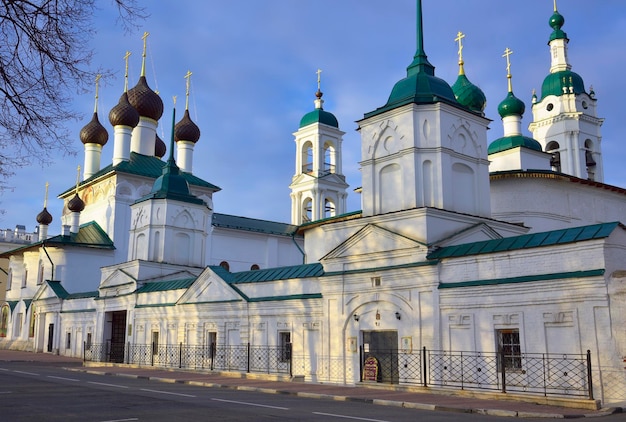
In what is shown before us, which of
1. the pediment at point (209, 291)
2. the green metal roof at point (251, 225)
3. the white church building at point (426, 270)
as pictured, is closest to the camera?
the white church building at point (426, 270)

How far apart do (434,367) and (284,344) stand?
21.0 feet

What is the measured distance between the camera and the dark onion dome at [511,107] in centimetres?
2953

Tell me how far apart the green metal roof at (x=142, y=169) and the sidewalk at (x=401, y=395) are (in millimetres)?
21189

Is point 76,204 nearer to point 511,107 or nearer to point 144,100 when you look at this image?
point 144,100

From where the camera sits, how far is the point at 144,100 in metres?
45.2

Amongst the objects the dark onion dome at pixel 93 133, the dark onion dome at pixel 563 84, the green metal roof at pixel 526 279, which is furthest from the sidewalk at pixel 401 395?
the dark onion dome at pixel 93 133

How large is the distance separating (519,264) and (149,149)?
35.3m

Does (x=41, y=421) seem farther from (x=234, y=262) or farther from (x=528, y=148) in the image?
(x=234, y=262)

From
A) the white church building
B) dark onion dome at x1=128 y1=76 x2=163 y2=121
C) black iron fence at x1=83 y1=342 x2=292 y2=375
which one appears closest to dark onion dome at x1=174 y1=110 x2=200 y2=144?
dark onion dome at x1=128 y1=76 x2=163 y2=121

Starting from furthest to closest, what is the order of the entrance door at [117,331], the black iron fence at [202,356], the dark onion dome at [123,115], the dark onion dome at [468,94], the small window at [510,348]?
the dark onion dome at [123,115] → the entrance door at [117,331] → the dark onion dome at [468,94] → the black iron fence at [202,356] → the small window at [510,348]

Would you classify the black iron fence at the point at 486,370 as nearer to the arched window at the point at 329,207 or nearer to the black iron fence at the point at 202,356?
the black iron fence at the point at 202,356

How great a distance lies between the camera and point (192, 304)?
81.5 feet

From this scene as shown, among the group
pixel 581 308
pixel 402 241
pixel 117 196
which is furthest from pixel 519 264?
pixel 117 196

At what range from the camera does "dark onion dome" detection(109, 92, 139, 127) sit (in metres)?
43.1
